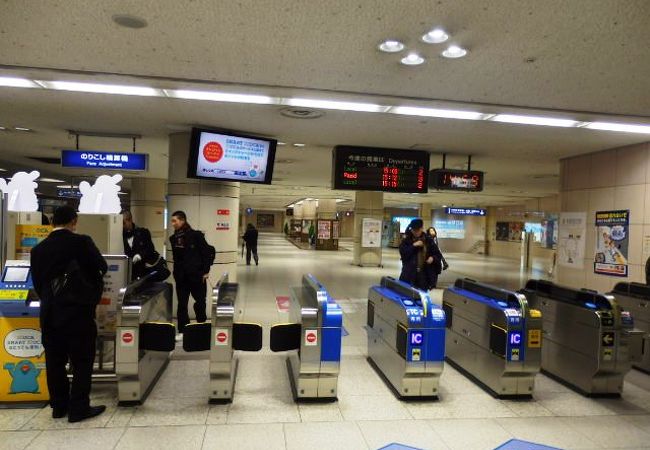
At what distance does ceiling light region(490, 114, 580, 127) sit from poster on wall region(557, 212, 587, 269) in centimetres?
287

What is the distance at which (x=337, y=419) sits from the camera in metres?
3.77

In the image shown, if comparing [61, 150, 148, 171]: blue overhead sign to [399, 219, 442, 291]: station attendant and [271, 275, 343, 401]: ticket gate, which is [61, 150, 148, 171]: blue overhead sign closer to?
[271, 275, 343, 401]: ticket gate

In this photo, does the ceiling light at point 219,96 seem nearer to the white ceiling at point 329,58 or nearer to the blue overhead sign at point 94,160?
the white ceiling at point 329,58

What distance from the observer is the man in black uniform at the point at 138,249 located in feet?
20.4

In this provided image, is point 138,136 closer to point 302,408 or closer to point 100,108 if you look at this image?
point 100,108

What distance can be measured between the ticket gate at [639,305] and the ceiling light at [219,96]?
5.16 metres

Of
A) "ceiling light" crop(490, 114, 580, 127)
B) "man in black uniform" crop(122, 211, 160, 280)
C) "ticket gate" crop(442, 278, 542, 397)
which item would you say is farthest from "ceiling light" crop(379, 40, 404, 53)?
"man in black uniform" crop(122, 211, 160, 280)

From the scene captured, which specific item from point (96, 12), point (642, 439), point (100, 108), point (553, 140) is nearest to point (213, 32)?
point (96, 12)

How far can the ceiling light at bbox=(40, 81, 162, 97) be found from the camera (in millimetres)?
4367

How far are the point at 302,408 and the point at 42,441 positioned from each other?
2.03 metres

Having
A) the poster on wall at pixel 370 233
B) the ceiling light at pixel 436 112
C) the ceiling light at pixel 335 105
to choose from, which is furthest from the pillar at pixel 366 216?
the ceiling light at pixel 335 105

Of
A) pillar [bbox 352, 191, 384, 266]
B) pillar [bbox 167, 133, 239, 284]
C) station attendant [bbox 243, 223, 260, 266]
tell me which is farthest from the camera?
pillar [bbox 352, 191, 384, 266]

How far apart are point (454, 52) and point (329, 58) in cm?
99

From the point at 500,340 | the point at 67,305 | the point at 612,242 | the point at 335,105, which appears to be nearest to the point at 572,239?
the point at 612,242
